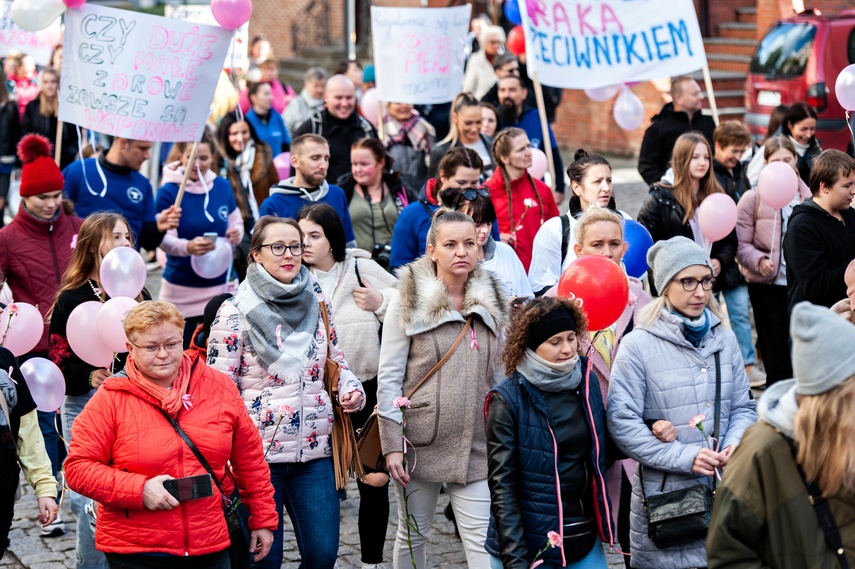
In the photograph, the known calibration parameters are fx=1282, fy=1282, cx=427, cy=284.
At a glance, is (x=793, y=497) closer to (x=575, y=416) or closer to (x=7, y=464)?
(x=575, y=416)

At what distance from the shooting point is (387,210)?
809cm

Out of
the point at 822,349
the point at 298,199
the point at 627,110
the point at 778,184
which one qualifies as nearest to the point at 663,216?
the point at 778,184

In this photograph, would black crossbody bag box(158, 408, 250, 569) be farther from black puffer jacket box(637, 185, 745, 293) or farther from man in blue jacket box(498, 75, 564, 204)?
man in blue jacket box(498, 75, 564, 204)

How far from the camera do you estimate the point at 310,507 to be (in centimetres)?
525

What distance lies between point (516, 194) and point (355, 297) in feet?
7.13

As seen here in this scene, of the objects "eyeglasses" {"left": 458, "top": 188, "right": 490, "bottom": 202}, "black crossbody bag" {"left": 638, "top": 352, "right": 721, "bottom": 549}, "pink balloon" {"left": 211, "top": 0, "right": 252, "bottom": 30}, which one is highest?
"pink balloon" {"left": 211, "top": 0, "right": 252, "bottom": 30}

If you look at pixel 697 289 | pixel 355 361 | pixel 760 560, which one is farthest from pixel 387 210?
pixel 760 560

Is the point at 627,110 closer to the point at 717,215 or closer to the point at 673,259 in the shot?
the point at 717,215

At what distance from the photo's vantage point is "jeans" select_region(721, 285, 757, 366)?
29.8 feet

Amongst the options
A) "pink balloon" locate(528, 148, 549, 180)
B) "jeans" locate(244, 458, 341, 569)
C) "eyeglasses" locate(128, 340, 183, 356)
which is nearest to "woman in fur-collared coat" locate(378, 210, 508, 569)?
"jeans" locate(244, 458, 341, 569)

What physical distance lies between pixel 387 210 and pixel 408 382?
9.16 feet

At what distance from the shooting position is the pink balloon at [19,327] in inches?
236

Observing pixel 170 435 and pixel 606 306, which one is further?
pixel 606 306

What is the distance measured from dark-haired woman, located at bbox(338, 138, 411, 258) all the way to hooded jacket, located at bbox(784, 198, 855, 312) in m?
2.53
